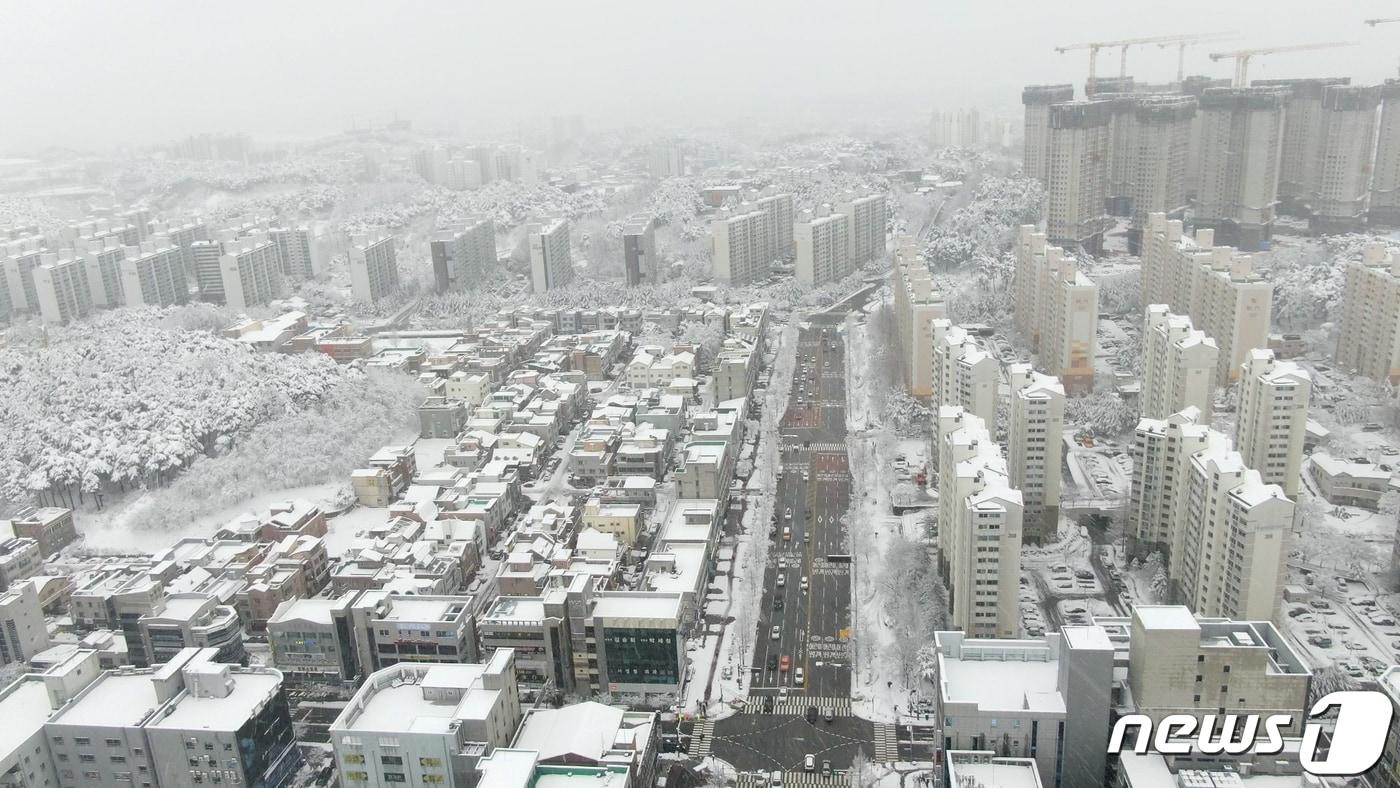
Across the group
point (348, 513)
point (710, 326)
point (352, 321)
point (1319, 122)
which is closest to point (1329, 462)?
point (710, 326)

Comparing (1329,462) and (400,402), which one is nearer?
(1329,462)

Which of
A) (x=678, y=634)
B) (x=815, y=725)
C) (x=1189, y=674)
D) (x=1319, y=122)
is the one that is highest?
(x=1319, y=122)

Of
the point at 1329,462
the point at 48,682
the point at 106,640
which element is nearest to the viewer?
the point at 48,682

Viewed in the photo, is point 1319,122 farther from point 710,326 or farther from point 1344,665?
point 1344,665

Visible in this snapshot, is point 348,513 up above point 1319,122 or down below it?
below

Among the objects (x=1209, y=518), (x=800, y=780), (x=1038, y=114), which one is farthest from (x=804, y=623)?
(x=1038, y=114)

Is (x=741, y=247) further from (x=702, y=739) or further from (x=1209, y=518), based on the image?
(x=702, y=739)
